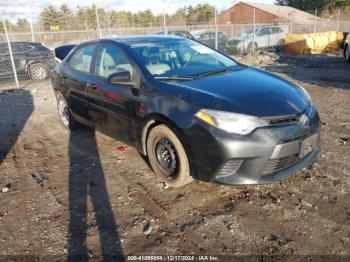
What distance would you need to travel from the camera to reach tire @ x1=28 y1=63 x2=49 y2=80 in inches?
448

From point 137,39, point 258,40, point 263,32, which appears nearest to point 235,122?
point 137,39

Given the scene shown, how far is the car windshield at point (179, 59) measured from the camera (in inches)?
149

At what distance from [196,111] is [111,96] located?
1410mm

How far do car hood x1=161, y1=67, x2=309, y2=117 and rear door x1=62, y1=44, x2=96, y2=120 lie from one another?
1764mm

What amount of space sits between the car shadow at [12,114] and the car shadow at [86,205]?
1.28 metres

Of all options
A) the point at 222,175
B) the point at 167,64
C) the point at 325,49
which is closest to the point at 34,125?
the point at 167,64

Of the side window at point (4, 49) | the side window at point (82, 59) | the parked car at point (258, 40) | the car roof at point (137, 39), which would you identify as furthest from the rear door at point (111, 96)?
the parked car at point (258, 40)

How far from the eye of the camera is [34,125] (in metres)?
6.40

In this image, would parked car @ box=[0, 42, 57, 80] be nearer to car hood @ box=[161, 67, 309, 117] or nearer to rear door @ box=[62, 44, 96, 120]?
rear door @ box=[62, 44, 96, 120]

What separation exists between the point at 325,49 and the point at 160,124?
19538mm

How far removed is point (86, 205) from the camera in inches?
133

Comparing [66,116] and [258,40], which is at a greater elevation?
[258,40]

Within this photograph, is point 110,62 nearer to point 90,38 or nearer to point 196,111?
point 196,111

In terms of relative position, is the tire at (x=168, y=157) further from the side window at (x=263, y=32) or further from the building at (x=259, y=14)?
the building at (x=259, y=14)
